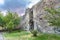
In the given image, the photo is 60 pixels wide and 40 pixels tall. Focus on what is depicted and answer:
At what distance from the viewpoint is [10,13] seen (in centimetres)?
3164

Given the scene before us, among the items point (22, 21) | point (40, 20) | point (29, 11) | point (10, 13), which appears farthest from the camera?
point (22, 21)

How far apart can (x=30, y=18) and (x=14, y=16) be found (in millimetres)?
5186

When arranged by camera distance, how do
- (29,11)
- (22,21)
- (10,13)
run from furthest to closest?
(22,21), (10,13), (29,11)

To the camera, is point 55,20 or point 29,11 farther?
point 29,11

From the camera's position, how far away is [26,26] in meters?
30.5

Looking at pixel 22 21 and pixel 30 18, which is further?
pixel 22 21

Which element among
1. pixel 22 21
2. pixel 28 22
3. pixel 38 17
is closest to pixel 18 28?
pixel 22 21

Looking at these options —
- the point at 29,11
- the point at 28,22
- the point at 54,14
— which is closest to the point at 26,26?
the point at 28,22

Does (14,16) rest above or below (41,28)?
above

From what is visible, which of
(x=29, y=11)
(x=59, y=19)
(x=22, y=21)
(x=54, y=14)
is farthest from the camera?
(x=22, y=21)

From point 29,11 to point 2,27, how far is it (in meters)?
9.63

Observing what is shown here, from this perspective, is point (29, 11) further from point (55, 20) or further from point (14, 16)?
point (55, 20)

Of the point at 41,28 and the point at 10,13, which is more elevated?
the point at 10,13

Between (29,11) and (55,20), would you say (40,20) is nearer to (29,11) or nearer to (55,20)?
(29,11)
